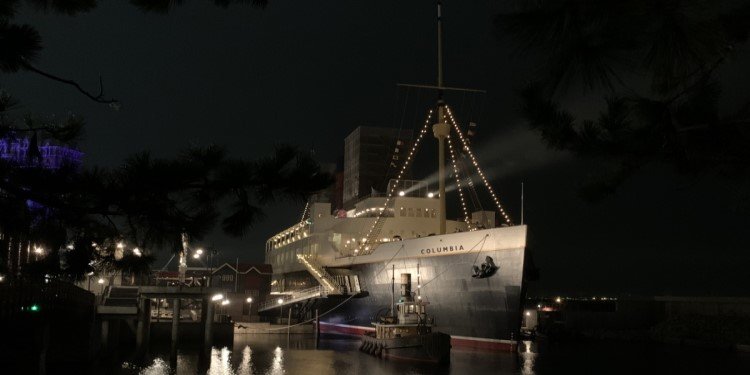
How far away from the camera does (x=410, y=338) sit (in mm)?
28891

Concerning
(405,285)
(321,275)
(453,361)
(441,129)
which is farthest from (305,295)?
(453,361)

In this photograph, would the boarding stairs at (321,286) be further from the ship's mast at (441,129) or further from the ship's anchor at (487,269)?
the ship's anchor at (487,269)

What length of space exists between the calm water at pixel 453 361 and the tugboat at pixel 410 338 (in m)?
0.54

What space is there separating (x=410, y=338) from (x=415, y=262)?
6.57 m

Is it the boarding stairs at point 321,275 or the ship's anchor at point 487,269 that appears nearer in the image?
the ship's anchor at point 487,269

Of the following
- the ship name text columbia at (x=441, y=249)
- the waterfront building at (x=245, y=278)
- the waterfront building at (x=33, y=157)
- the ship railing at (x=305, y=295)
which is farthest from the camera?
the waterfront building at (x=245, y=278)

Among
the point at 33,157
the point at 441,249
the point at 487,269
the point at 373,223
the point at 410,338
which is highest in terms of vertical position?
the point at 373,223

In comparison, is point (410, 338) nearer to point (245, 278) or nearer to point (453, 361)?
point (453, 361)

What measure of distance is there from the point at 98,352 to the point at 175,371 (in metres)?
3.72

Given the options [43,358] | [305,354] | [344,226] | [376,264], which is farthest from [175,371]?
[344,226]

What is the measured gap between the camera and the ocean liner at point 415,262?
101 ft

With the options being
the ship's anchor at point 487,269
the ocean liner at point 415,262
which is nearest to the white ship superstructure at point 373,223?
the ocean liner at point 415,262

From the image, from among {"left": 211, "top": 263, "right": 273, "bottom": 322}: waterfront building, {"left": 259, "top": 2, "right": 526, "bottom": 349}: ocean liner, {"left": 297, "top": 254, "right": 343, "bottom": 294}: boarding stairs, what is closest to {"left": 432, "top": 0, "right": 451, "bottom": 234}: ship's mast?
{"left": 259, "top": 2, "right": 526, "bottom": 349}: ocean liner

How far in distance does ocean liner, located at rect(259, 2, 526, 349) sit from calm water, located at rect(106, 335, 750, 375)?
2081 millimetres
